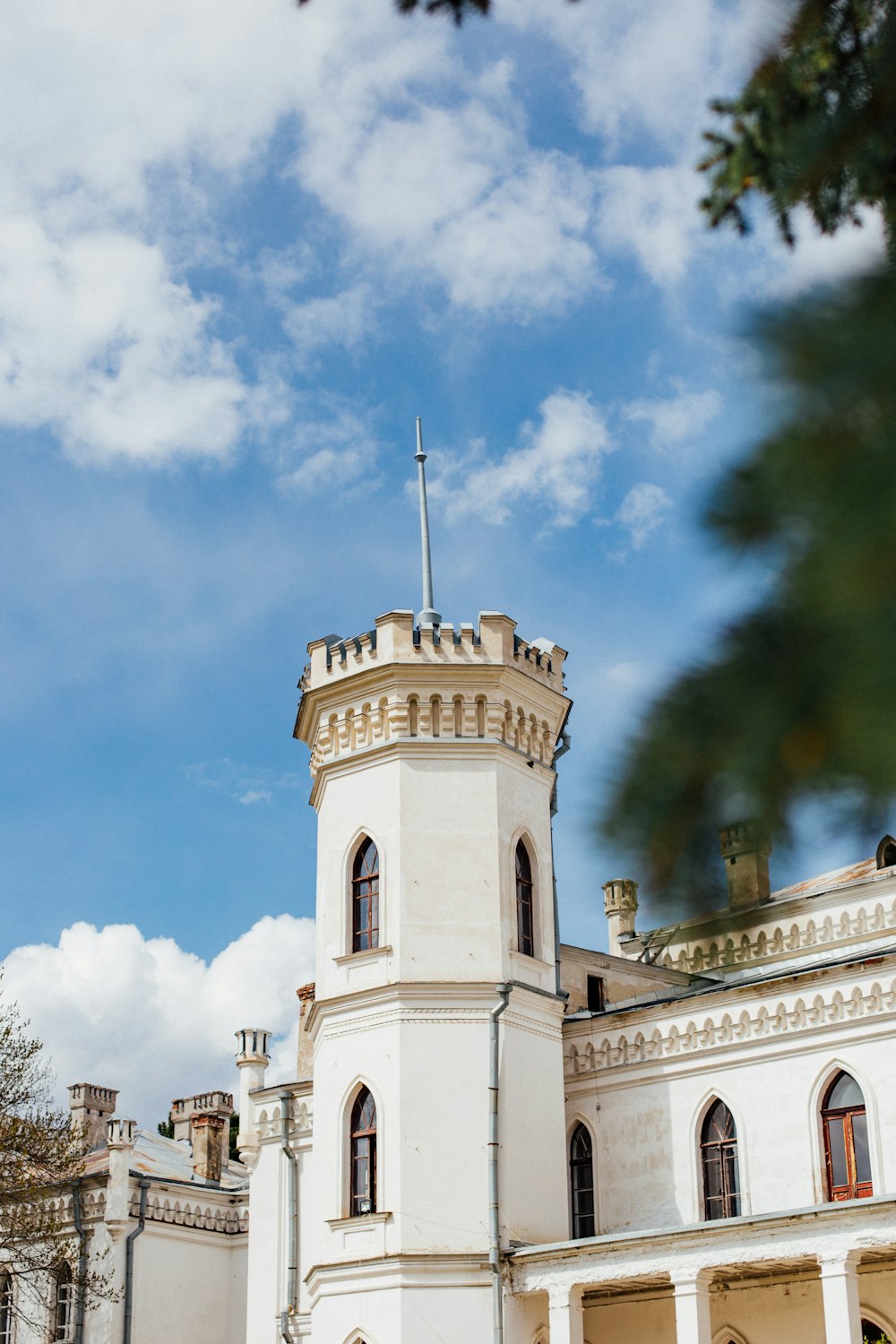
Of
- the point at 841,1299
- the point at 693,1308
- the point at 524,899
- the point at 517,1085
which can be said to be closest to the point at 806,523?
the point at 841,1299

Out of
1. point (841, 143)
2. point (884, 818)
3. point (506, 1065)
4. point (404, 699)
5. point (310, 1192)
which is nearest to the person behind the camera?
point (884, 818)

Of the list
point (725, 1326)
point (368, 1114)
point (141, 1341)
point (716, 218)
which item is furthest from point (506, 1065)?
point (716, 218)

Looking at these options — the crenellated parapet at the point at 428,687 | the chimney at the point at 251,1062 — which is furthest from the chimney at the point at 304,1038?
the crenellated parapet at the point at 428,687

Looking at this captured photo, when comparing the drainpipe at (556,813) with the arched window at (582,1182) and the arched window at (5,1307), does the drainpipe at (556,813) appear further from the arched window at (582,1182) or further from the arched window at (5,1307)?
the arched window at (5,1307)

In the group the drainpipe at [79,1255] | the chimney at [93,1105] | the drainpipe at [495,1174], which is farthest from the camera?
the chimney at [93,1105]

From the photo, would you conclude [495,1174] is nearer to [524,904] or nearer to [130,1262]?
[524,904]

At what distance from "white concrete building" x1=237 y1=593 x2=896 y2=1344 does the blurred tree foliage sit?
642 inches

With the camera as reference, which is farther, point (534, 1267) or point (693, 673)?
point (534, 1267)

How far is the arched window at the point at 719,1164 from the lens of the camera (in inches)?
844

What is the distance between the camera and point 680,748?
2670mm

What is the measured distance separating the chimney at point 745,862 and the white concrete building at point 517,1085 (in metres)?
16.0

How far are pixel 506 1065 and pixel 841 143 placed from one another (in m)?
20.0

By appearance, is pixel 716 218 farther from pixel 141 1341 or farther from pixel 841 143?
pixel 141 1341

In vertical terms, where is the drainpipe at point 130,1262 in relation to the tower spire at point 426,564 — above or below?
below
